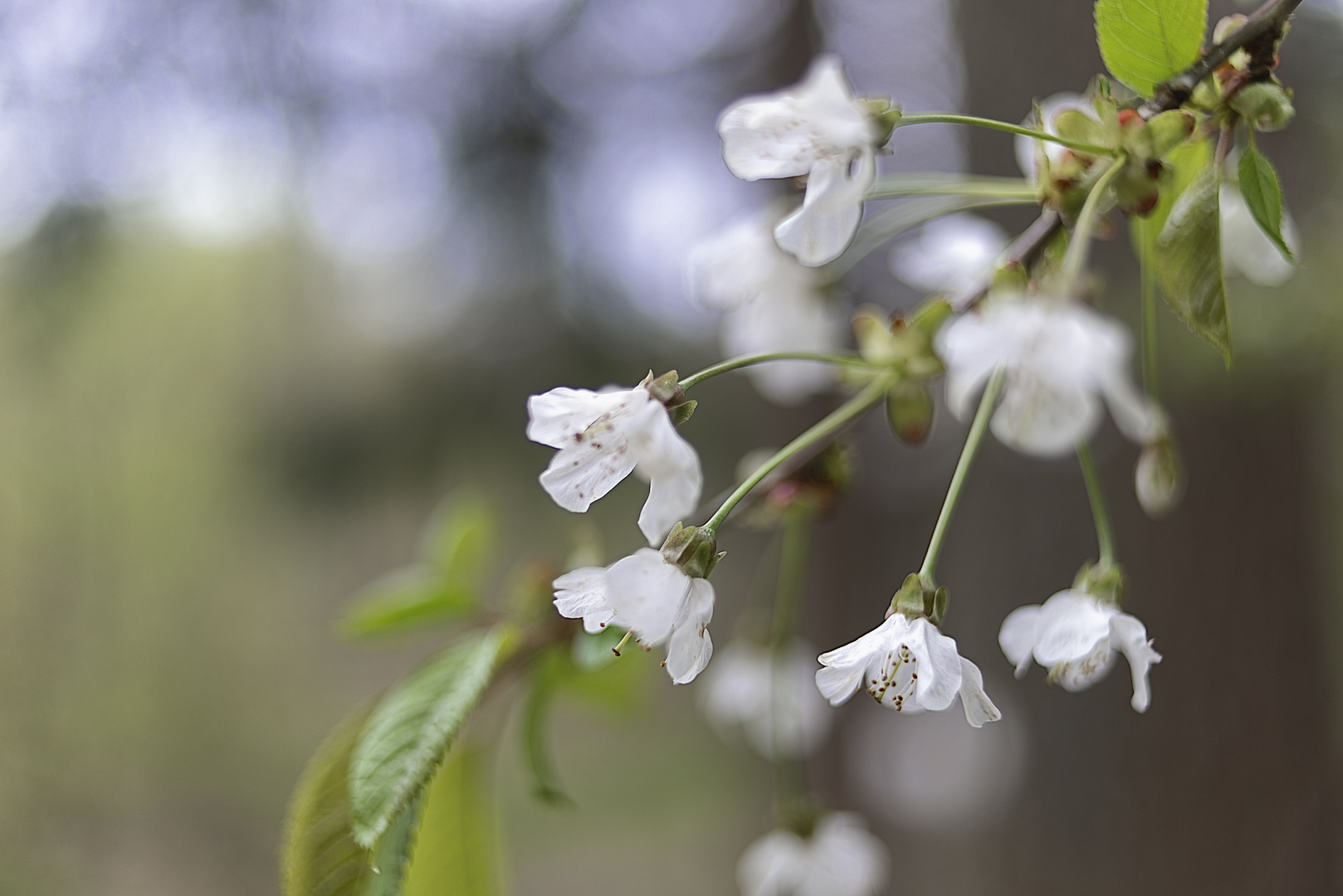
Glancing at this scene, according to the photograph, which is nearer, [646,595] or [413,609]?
[646,595]

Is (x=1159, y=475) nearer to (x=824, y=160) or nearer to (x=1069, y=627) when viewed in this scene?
(x=1069, y=627)

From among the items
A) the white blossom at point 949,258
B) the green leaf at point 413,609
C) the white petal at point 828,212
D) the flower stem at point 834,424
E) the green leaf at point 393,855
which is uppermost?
the white petal at point 828,212

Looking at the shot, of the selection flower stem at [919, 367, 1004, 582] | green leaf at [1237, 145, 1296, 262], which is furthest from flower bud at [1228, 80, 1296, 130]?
flower stem at [919, 367, 1004, 582]

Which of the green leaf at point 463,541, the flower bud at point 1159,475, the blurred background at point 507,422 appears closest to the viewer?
the flower bud at point 1159,475

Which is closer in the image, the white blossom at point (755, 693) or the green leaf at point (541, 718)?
the green leaf at point (541, 718)

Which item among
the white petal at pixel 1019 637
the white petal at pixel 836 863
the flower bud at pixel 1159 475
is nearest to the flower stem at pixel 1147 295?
the flower bud at pixel 1159 475

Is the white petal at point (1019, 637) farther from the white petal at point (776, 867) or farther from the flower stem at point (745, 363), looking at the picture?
the white petal at point (776, 867)

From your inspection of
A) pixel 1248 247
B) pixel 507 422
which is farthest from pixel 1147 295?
pixel 507 422
